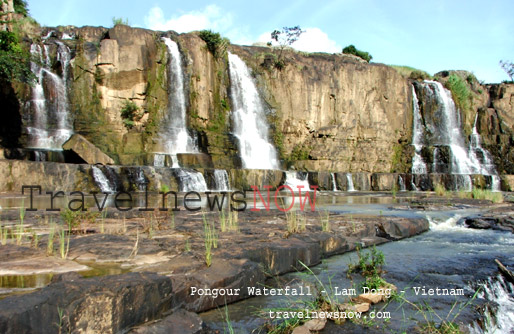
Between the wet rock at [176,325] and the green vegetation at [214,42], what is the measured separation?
25.4 metres

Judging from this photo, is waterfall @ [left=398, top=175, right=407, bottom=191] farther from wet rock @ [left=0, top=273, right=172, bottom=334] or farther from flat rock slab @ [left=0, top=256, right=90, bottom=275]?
wet rock @ [left=0, top=273, right=172, bottom=334]

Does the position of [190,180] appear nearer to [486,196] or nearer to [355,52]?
[486,196]

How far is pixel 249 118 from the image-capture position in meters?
28.4

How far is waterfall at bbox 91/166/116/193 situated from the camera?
15766 mm

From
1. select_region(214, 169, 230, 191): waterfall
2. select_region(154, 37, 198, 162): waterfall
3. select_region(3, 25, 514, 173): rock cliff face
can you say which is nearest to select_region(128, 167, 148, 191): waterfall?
select_region(214, 169, 230, 191): waterfall

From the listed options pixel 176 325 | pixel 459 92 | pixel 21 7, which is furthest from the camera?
pixel 459 92

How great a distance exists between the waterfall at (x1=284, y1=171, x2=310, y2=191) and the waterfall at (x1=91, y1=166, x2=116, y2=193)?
9.93 m

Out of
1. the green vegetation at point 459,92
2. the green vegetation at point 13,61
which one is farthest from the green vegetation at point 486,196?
the green vegetation at point 13,61

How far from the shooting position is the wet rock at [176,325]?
2959 mm

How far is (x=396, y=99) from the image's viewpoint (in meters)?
32.9

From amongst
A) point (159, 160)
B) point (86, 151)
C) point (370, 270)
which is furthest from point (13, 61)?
point (370, 270)

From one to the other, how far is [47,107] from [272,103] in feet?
47.9

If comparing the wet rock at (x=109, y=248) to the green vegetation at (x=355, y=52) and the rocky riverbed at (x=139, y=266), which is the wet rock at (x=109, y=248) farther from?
the green vegetation at (x=355, y=52)

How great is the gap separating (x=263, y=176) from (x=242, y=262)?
1723 cm
